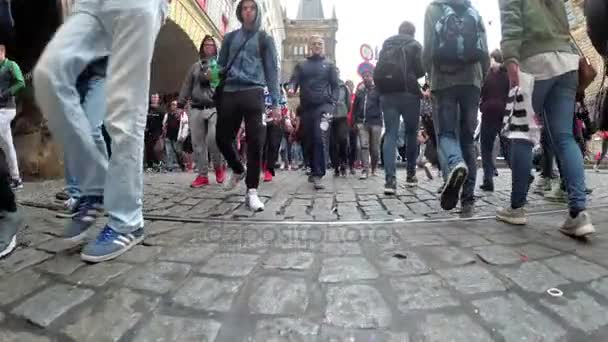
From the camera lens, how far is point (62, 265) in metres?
2.15

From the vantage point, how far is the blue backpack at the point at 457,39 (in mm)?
3650

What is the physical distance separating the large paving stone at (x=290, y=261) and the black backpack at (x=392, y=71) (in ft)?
10.9

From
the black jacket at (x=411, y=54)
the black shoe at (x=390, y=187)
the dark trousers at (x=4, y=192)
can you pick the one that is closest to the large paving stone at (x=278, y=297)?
the dark trousers at (x=4, y=192)

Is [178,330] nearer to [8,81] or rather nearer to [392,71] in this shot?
[392,71]

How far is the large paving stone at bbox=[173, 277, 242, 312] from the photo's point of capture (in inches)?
68.7

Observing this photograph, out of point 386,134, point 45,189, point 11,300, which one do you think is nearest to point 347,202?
point 386,134

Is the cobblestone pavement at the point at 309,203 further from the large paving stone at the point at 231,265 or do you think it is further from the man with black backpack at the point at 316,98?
the large paving stone at the point at 231,265

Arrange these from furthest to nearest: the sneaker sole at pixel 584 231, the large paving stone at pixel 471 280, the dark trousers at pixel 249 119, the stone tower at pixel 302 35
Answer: the stone tower at pixel 302 35 → the dark trousers at pixel 249 119 → the sneaker sole at pixel 584 231 → the large paving stone at pixel 471 280

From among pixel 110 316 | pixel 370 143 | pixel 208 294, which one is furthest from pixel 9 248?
pixel 370 143

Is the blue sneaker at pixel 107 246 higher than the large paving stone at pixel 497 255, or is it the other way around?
the blue sneaker at pixel 107 246

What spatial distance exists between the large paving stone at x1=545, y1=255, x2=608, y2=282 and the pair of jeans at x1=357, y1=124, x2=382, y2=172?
6.05 metres

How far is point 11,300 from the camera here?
5.83 feet

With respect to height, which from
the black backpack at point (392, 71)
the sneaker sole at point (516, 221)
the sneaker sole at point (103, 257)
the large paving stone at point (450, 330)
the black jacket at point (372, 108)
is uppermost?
the black backpack at point (392, 71)

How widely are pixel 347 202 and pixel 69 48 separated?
2.90 meters
